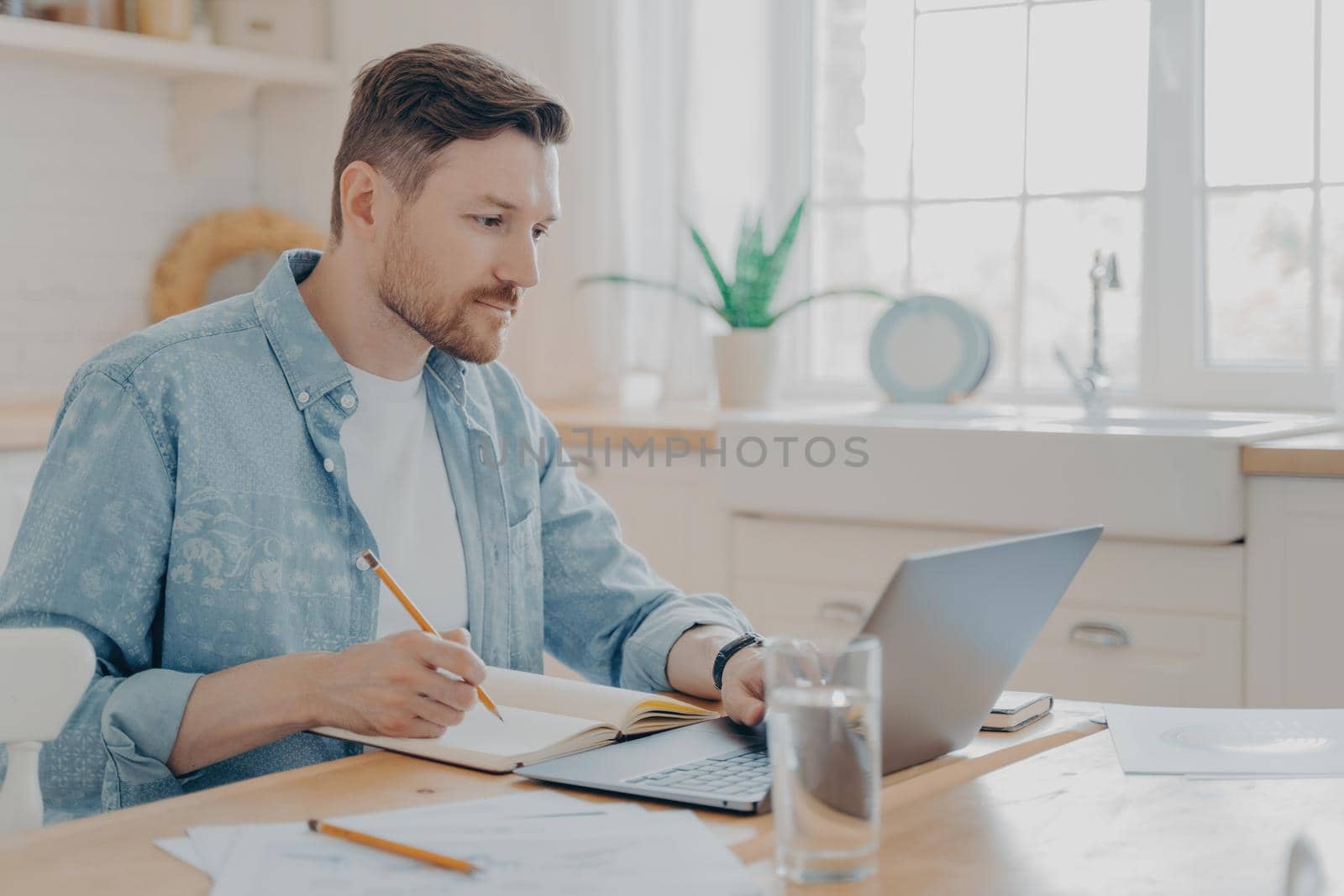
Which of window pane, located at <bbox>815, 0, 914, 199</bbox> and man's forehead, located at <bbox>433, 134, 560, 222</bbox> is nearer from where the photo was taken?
man's forehead, located at <bbox>433, 134, 560, 222</bbox>

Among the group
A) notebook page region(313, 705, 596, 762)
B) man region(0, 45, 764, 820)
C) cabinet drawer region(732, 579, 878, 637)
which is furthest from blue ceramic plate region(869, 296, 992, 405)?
notebook page region(313, 705, 596, 762)

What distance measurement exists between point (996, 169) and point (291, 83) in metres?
1.65

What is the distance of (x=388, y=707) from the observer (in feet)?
3.60

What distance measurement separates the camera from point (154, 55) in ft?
10.4

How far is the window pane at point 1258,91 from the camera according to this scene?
9.11 ft

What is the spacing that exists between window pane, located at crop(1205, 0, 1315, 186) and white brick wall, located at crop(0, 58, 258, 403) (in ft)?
7.27

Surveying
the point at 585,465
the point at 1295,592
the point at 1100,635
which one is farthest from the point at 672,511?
the point at 1295,592

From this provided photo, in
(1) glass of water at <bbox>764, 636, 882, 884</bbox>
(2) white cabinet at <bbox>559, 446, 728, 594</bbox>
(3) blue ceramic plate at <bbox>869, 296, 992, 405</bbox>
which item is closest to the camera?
(1) glass of water at <bbox>764, 636, 882, 884</bbox>

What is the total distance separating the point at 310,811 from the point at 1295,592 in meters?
1.65

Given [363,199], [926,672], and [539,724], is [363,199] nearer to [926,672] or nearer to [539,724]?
[539,724]

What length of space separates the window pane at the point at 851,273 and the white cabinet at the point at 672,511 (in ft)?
Result: 2.32

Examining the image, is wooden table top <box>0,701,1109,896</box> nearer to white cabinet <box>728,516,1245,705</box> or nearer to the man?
the man

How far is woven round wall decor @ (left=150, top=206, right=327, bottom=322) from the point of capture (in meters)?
3.44

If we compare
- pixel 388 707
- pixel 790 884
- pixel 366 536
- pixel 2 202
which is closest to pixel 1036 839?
pixel 790 884
